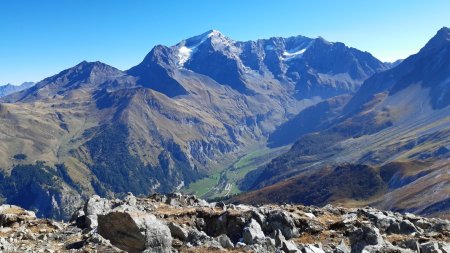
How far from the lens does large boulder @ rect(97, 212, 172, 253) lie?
29.9m

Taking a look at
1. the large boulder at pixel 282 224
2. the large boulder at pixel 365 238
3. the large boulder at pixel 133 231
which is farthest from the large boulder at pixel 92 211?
the large boulder at pixel 365 238

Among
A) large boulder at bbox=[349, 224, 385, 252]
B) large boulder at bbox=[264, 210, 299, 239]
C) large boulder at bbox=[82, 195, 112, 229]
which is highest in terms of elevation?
large boulder at bbox=[82, 195, 112, 229]

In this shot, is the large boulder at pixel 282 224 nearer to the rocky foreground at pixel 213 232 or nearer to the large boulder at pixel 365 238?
the rocky foreground at pixel 213 232

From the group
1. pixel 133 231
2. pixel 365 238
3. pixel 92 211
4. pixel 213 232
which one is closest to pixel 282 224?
pixel 213 232

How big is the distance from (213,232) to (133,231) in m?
14.7

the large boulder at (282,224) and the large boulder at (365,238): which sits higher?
the large boulder at (365,238)

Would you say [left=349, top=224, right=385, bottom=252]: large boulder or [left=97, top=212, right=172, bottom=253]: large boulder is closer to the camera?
[left=97, top=212, right=172, bottom=253]: large boulder

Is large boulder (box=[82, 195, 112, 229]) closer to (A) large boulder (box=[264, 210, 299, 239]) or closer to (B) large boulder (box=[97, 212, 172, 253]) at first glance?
(B) large boulder (box=[97, 212, 172, 253])

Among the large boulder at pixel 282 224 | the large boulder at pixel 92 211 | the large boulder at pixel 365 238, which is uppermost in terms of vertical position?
the large boulder at pixel 92 211

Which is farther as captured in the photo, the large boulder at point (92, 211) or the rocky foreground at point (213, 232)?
the large boulder at point (92, 211)

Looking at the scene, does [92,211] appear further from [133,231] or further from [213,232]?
[133,231]

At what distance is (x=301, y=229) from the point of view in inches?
1690

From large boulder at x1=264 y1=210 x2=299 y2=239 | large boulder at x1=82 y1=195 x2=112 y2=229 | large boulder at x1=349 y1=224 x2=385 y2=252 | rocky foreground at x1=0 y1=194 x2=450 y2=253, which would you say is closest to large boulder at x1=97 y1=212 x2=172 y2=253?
rocky foreground at x1=0 y1=194 x2=450 y2=253

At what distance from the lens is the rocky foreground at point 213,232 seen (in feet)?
97.7
